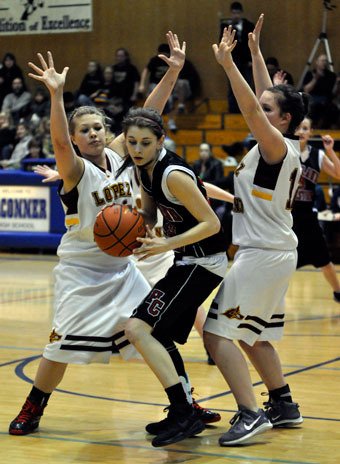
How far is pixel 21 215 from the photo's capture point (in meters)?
14.3

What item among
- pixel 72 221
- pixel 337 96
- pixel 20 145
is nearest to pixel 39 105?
pixel 20 145

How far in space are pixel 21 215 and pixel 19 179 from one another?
0.53 metres

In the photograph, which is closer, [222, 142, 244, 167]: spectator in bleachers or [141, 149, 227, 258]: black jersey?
[141, 149, 227, 258]: black jersey

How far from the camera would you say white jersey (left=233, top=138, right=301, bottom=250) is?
15.8ft

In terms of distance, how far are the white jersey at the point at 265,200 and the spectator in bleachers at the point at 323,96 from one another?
10.9 metres

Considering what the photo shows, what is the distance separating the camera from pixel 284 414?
5.02 metres

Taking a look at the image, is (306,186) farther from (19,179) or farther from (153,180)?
(19,179)

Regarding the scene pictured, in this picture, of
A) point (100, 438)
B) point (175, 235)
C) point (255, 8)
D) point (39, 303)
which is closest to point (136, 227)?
point (175, 235)

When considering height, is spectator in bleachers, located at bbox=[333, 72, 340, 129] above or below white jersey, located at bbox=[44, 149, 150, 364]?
below

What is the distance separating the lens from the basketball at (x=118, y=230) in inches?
180

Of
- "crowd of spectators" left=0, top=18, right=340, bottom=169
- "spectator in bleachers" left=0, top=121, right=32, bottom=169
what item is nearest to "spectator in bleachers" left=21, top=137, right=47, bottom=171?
"crowd of spectators" left=0, top=18, right=340, bottom=169

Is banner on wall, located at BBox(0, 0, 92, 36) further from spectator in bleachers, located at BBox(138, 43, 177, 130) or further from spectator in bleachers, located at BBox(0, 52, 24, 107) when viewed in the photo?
spectator in bleachers, located at BBox(138, 43, 177, 130)

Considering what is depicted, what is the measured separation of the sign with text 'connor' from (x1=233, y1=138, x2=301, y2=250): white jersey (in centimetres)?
939

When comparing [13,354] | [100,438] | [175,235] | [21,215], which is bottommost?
[21,215]
